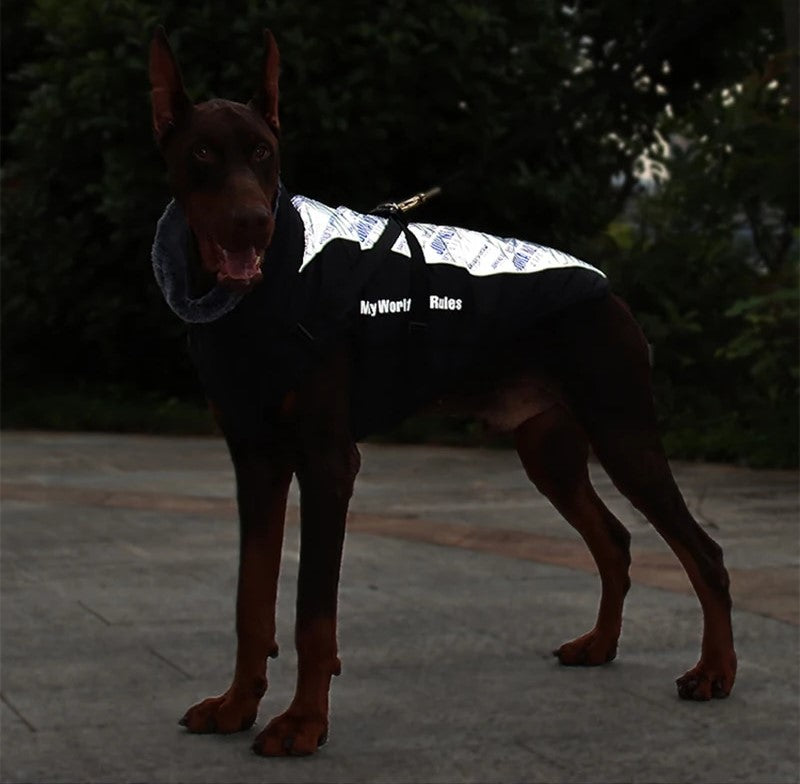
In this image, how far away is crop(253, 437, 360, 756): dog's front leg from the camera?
13.0ft

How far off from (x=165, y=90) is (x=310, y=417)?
97 centimetres

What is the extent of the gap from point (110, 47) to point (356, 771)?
11147mm

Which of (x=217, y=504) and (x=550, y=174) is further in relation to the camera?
(x=550, y=174)

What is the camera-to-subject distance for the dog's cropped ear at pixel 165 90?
10.8 feet

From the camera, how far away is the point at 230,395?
385 cm

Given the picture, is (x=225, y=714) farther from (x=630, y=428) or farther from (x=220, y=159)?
(x=220, y=159)

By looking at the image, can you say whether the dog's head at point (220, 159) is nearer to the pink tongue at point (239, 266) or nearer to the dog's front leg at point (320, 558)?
the pink tongue at point (239, 266)

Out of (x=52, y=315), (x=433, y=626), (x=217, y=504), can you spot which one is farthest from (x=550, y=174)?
(x=433, y=626)

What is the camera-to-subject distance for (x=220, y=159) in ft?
10.8

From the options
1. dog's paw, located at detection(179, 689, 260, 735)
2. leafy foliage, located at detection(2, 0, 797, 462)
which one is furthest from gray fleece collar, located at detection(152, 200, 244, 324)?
leafy foliage, located at detection(2, 0, 797, 462)

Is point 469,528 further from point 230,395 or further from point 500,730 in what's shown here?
point 230,395

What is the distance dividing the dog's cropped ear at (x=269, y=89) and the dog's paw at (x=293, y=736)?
155 centimetres

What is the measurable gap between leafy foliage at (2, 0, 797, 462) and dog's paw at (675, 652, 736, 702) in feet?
23.9

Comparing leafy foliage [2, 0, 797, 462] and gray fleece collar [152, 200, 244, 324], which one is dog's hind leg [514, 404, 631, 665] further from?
leafy foliage [2, 0, 797, 462]
